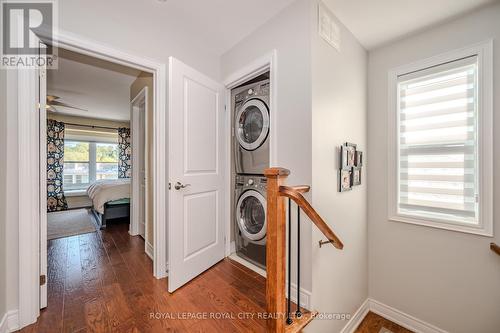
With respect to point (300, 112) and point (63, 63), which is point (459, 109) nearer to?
point (300, 112)

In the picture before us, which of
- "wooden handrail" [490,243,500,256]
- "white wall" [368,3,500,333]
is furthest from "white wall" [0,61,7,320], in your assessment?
"wooden handrail" [490,243,500,256]

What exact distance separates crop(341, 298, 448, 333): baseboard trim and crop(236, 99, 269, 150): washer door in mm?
1928

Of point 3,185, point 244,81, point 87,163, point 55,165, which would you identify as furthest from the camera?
point 87,163

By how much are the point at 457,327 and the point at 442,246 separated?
2.18 ft

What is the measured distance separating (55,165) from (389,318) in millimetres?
7168

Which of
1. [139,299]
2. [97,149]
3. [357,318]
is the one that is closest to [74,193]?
[97,149]

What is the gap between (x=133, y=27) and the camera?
1.76 m

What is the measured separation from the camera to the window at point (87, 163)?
5.59m

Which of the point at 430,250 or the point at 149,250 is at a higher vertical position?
the point at 430,250

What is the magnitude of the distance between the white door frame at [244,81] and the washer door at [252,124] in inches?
5.8

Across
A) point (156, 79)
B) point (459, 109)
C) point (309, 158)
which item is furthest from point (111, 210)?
point (459, 109)

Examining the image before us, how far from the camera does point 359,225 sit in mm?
2076

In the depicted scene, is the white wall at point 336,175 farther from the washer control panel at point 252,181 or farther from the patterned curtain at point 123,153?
the patterned curtain at point 123,153

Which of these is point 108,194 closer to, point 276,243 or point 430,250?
point 276,243
